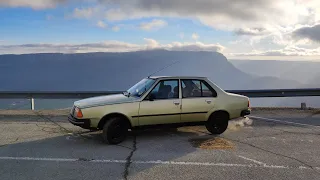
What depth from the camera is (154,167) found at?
5051 millimetres

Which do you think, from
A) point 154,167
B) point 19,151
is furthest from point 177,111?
point 19,151

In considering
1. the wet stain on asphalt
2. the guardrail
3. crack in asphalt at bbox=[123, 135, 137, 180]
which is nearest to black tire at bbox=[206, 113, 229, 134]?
the wet stain on asphalt

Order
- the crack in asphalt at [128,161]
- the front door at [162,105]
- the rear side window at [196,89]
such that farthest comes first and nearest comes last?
the rear side window at [196,89] → the front door at [162,105] → the crack in asphalt at [128,161]

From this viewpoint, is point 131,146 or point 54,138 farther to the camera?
point 54,138

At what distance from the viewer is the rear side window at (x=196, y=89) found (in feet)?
23.7

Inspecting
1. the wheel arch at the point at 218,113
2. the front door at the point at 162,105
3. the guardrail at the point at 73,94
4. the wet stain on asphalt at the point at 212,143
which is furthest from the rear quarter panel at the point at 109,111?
the guardrail at the point at 73,94

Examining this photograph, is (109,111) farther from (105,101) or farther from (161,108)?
(161,108)

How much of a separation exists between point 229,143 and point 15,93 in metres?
9.23

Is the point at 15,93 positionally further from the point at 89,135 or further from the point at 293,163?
the point at 293,163

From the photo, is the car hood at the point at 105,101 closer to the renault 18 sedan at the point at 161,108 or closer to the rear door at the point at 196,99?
the renault 18 sedan at the point at 161,108

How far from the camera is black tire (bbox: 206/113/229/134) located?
7.38 m

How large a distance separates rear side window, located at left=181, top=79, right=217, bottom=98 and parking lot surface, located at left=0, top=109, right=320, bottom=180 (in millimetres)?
1028

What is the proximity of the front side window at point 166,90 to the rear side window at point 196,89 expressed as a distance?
19 cm

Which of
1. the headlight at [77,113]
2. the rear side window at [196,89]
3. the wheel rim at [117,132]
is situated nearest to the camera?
the headlight at [77,113]
